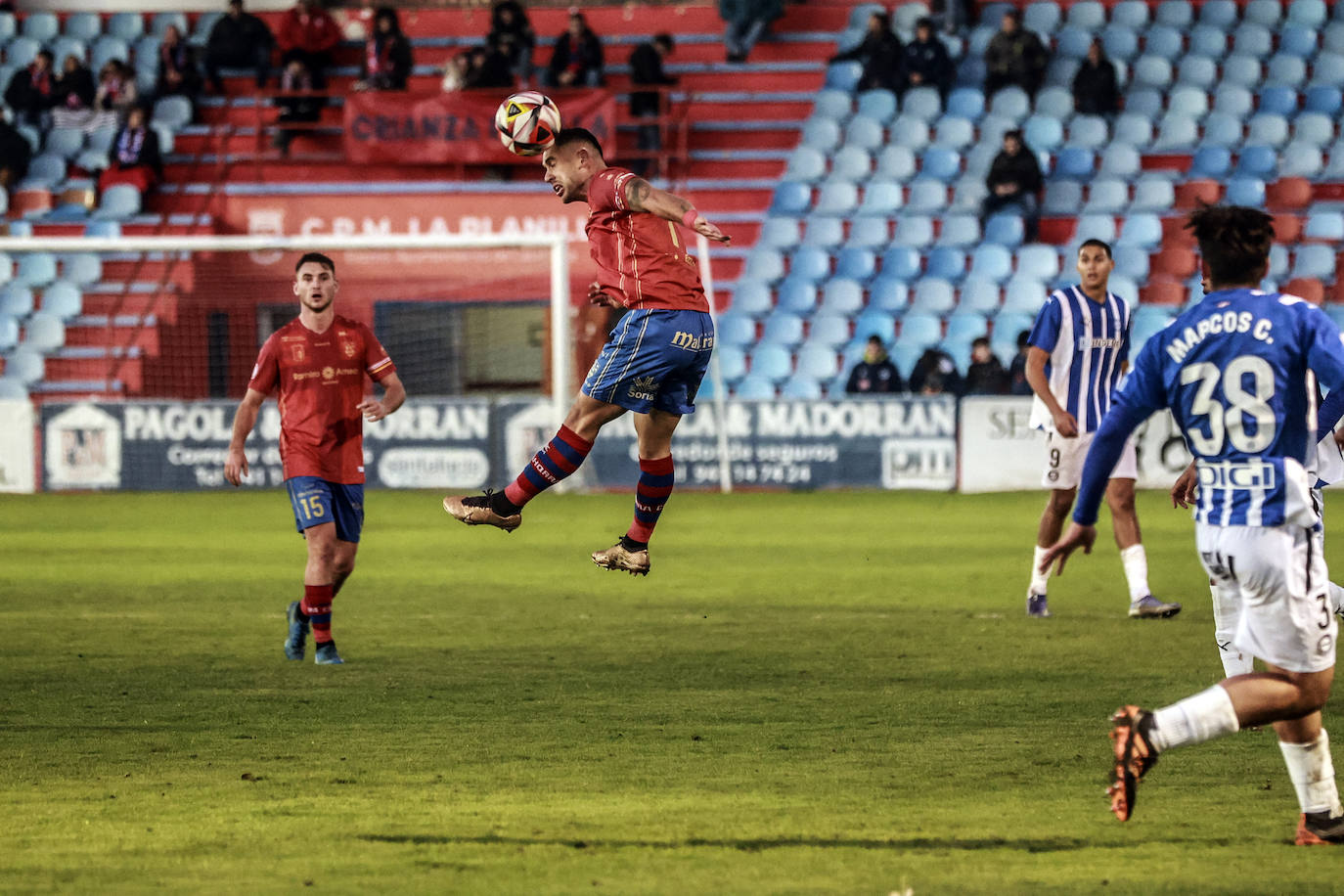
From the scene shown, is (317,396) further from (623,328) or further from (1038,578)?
(1038,578)

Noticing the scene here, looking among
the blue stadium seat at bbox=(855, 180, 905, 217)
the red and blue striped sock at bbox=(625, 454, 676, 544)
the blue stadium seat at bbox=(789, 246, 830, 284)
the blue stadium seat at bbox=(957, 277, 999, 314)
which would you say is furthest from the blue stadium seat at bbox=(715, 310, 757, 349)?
the red and blue striped sock at bbox=(625, 454, 676, 544)

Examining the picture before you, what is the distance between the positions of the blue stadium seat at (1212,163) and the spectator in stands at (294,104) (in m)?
12.5

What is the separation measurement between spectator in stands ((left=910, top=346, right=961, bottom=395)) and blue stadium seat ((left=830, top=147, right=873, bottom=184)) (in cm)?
473

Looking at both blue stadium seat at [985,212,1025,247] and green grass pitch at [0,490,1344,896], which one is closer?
green grass pitch at [0,490,1344,896]

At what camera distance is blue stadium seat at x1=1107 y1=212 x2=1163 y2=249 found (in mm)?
24141

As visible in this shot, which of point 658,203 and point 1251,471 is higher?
point 658,203

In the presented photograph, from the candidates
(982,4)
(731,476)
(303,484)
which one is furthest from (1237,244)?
(982,4)

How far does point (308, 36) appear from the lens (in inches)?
1041

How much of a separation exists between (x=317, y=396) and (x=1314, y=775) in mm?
5279

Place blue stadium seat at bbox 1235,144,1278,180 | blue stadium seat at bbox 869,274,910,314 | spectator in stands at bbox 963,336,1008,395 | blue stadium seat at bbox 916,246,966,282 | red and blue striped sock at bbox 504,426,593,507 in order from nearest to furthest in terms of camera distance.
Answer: red and blue striped sock at bbox 504,426,593,507 → spectator in stands at bbox 963,336,1008,395 → blue stadium seat at bbox 869,274,910,314 → blue stadium seat at bbox 916,246,966,282 → blue stadium seat at bbox 1235,144,1278,180

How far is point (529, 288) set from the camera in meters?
22.8

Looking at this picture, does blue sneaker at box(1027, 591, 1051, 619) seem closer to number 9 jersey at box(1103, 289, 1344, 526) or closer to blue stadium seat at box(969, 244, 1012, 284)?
number 9 jersey at box(1103, 289, 1344, 526)

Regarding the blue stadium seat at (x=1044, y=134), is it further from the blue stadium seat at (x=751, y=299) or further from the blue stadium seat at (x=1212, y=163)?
the blue stadium seat at (x=751, y=299)

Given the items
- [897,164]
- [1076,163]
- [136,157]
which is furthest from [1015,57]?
[136,157]
